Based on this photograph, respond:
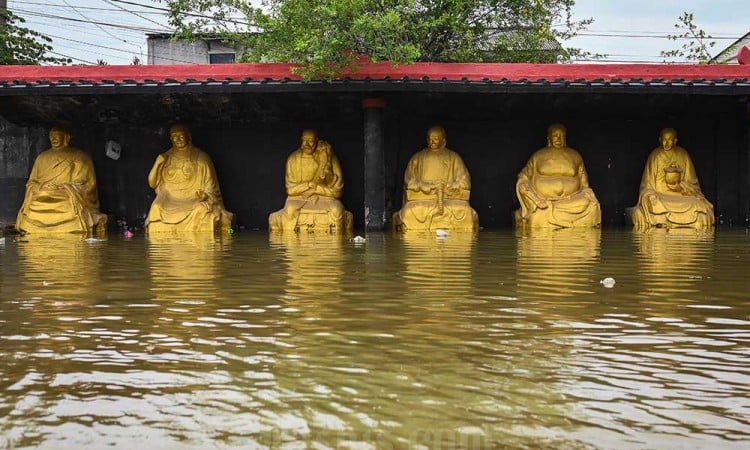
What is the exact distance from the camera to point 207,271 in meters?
6.80

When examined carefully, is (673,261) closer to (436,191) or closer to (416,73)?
(416,73)

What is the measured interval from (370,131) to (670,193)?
462 centimetres

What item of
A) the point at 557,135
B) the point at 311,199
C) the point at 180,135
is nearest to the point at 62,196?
the point at 180,135

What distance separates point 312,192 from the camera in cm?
1387

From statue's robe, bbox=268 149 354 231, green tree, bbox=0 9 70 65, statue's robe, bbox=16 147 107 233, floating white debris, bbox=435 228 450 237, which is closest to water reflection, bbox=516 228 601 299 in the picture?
floating white debris, bbox=435 228 450 237

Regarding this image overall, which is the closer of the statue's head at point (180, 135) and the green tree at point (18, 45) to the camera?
the statue's head at point (180, 135)

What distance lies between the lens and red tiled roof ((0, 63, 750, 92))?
1212 cm

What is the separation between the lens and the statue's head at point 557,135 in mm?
13961

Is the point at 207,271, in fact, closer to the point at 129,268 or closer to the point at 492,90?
the point at 129,268

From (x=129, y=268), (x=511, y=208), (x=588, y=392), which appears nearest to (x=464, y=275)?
(x=129, y=268)

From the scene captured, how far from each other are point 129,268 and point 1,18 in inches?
638

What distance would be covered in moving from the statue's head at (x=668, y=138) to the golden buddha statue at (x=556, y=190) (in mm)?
1232

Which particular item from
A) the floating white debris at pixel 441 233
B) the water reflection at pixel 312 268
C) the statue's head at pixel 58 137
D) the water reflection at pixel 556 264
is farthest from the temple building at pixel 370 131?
the water reflection at pixel 556 264

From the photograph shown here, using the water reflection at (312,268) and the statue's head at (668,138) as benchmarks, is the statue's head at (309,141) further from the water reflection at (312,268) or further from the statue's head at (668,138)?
the statue's head at (668,138)
